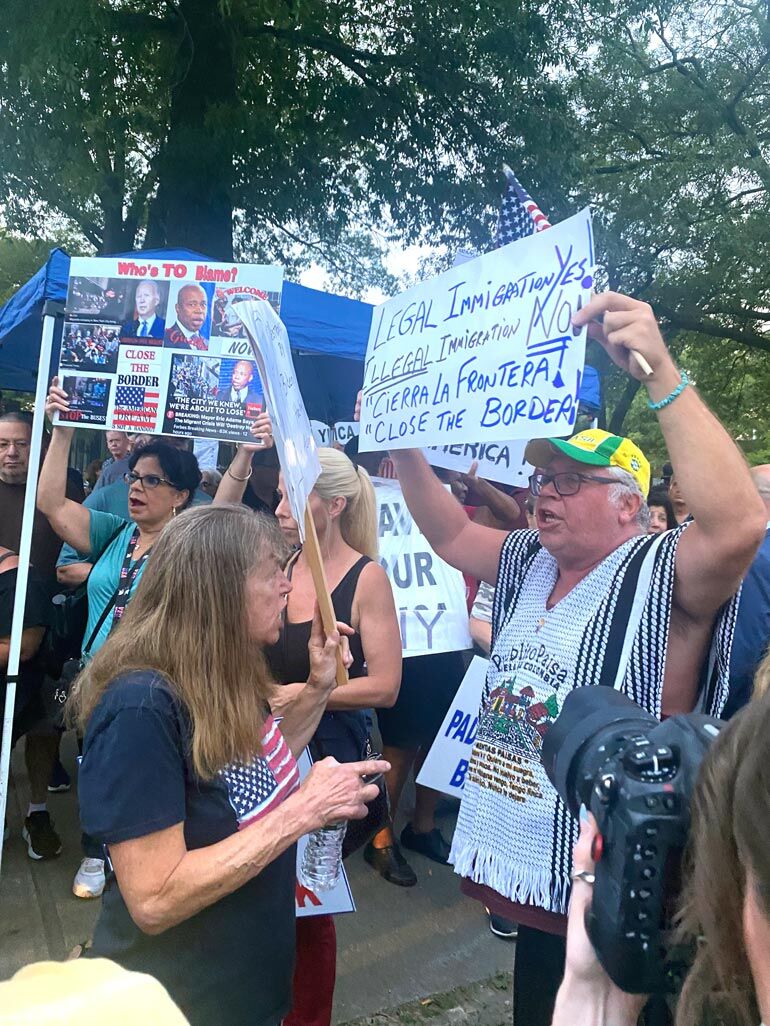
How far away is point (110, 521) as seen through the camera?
3098 mm

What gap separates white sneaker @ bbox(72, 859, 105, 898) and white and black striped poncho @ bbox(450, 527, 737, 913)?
197 centimetres

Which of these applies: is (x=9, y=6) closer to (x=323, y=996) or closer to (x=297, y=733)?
(x=297, y=733)

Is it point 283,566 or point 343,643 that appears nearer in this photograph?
point 283,566

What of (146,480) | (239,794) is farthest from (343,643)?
(146,480)

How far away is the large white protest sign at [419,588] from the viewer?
3.28 metres

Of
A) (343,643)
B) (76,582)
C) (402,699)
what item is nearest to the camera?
(343,643)

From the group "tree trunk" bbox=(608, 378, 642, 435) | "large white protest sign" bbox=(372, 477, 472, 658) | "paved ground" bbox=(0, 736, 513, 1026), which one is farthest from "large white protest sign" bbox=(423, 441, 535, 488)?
"tree trunk" bbox=(608, 378, 642, 435)

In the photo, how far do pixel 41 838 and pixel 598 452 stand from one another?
3.03 metres

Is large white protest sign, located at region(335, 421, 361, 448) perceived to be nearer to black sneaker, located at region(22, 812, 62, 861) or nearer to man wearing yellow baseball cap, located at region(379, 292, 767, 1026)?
black sneaker, located at region(22, 812, 62, 861)

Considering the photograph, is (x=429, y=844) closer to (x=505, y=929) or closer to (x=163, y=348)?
(x=505, y=929)

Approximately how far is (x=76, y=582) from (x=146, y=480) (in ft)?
2.76

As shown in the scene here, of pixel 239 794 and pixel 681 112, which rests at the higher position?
pixel 681 112

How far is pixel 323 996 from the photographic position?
6.93 feet

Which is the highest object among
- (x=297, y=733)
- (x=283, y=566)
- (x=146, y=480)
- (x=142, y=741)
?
(x=146, y=480)
